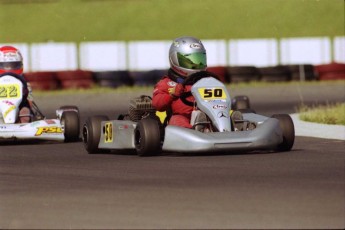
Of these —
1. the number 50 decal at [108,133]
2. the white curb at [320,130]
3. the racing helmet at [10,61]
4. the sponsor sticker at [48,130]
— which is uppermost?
the racing helmet at [10,61]

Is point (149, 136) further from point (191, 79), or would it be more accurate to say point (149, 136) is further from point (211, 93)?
point (191, 79)

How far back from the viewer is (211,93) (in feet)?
43.3

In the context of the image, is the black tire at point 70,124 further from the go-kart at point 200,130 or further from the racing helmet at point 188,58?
the racing helmet at point 188,58

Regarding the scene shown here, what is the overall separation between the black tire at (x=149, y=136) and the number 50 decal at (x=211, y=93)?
60 cm

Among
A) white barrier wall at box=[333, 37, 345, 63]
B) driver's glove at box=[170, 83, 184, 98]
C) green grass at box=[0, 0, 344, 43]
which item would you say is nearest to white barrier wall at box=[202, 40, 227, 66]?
white barrier wall at box=[333, 37, 345, 63]

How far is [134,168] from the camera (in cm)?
1188

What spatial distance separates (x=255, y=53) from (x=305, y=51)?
150 centimetres

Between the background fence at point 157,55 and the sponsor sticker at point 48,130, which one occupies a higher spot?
the background fence at point 157,55

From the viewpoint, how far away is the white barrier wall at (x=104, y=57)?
122ft

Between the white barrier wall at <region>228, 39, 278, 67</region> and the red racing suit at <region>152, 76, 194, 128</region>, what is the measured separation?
24190mm

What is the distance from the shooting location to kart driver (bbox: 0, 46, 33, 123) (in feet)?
55.1

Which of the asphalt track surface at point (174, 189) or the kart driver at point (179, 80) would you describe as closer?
the asphalt track surface at point (174, 189)

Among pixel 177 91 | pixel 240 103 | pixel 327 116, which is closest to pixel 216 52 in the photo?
pixel 327 116

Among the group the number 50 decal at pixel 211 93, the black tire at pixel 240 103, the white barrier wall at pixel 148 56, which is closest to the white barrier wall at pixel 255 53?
the white barrier wall at pixel 148 56
